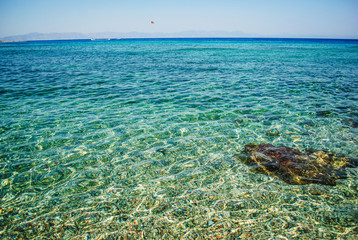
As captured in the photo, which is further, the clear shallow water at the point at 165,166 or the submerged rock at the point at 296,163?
the submerged rock at the point at 296,163

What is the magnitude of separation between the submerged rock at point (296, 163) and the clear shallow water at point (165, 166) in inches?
13.2

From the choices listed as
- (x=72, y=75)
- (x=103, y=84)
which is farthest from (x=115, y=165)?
(x=72, y=75)

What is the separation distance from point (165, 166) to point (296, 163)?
4315 millimetres

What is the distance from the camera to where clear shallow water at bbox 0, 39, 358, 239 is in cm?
455

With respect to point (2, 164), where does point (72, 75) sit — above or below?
above

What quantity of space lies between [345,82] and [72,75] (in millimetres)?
26942

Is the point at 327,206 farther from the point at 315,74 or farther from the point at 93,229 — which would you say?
the point at 315,74

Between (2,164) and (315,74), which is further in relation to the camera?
(315,74)

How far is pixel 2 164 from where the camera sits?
6.75 m

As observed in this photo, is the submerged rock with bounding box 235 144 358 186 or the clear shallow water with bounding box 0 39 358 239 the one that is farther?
the submerged rock with bounding box 235 144 358 186

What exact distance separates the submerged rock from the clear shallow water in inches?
13.2

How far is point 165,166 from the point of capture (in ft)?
22.0

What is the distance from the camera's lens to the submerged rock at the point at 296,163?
6.06m

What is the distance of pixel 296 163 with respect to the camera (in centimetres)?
667
